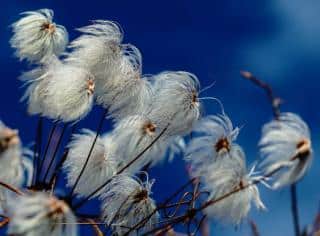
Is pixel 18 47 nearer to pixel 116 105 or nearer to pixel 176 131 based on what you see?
pixel 116 105

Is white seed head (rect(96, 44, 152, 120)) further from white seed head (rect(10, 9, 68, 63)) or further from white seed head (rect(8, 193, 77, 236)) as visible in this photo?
white seed head (rect(8, 193, 77, 236))

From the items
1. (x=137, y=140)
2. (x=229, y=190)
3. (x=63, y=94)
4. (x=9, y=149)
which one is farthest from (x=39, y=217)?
(x=137, y=140)

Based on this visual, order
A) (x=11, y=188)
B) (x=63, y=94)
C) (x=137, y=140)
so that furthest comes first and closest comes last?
1. (x=137, y=140)
2. (x=63, y=94)
3. (x=11, y=188)

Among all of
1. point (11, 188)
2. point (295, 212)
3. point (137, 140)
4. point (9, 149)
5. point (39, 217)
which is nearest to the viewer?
point (295, 212)

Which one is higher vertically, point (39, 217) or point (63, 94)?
point (39, 217)

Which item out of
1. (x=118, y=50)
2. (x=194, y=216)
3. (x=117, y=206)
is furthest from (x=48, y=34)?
(x=194, y=216)

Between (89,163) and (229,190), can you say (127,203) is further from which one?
(229,190)

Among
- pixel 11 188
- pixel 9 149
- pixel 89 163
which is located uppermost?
pixel 9 149
